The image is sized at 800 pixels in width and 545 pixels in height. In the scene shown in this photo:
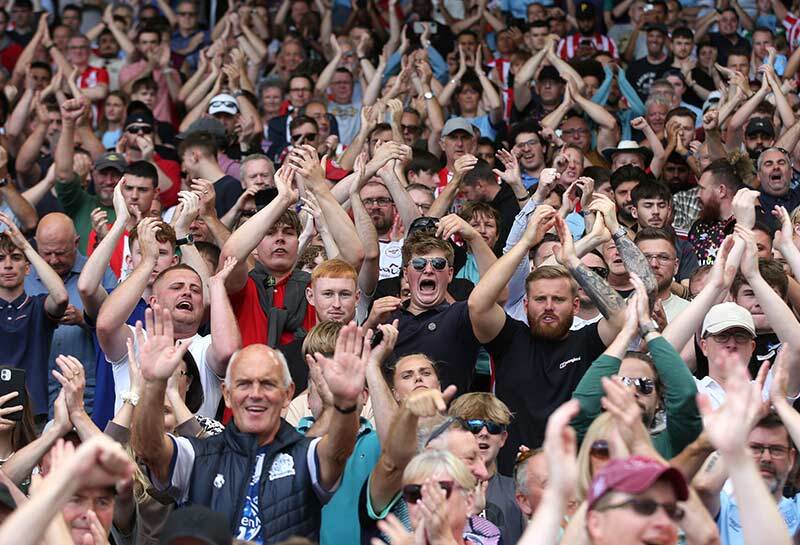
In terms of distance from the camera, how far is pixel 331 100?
1556 cm

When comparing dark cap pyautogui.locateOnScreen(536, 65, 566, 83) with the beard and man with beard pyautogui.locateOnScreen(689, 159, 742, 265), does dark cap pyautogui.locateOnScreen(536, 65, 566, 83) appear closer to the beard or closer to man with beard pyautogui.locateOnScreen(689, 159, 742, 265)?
man with beard pyautogui.locateOnScreen(689, 159, 742, 265)

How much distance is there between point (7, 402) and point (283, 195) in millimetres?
2007

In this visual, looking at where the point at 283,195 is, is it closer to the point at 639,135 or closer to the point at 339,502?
the point at 339,502

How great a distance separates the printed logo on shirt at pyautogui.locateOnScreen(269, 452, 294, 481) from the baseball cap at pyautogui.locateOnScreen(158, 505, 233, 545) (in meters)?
1.11

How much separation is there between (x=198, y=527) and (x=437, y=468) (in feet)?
3.14

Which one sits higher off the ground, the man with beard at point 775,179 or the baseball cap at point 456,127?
the man with beard at point 775,179

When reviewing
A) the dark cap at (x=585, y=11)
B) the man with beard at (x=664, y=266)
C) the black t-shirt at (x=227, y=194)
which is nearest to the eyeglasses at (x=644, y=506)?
the man with beard at (x=664, y=266)

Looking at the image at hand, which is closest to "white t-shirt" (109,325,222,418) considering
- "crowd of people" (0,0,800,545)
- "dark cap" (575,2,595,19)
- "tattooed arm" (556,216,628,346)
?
"crowd of people" (0,0,800,545)

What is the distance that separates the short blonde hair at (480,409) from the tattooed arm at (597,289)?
0.75 metres

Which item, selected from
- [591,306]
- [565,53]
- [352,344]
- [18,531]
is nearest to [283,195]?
[591,306]

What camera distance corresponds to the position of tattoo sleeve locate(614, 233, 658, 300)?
7738 mm

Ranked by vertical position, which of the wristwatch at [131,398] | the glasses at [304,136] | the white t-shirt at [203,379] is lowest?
the glasses at [304,136]

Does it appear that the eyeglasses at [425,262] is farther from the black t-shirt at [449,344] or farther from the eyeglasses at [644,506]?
the eyeglasses at [644,506]

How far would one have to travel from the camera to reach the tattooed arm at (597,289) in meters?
7.57
